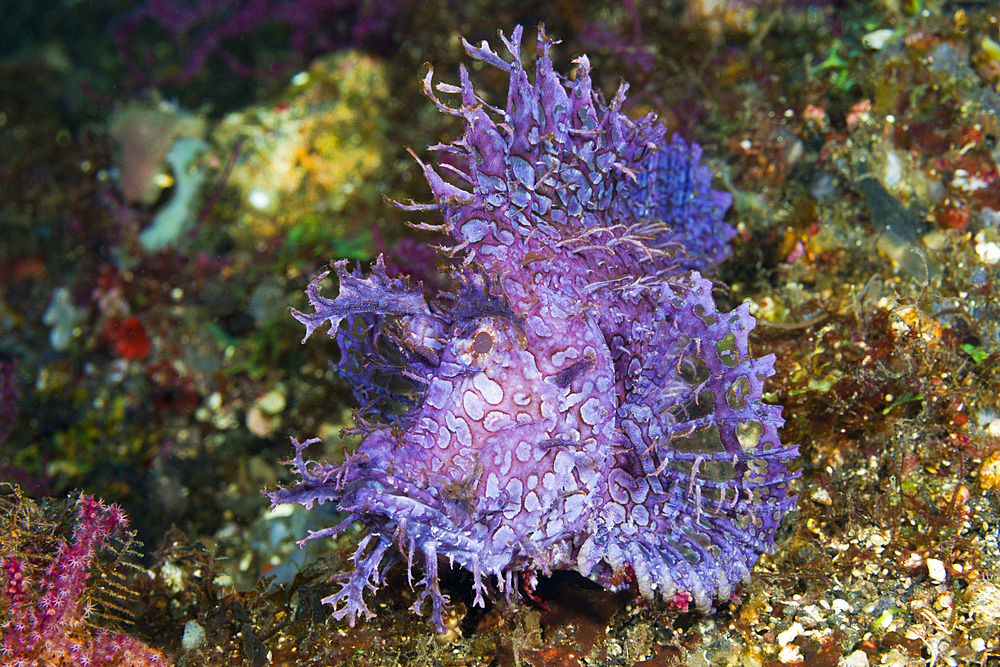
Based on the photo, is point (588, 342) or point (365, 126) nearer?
point (588, 342)

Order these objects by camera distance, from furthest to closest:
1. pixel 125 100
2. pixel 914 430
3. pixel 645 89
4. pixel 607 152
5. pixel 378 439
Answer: pixel 125 100, pixel 645 89, pixel 914 430, pixel 607 152, pixel 378 439

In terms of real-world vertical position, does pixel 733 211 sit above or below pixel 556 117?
below

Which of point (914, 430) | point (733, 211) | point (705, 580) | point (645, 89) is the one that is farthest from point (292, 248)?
point (914, 430)

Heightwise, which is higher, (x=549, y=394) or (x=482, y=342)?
(x=482, y=342)

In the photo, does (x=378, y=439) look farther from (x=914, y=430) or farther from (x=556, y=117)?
(x=914, y=430)
